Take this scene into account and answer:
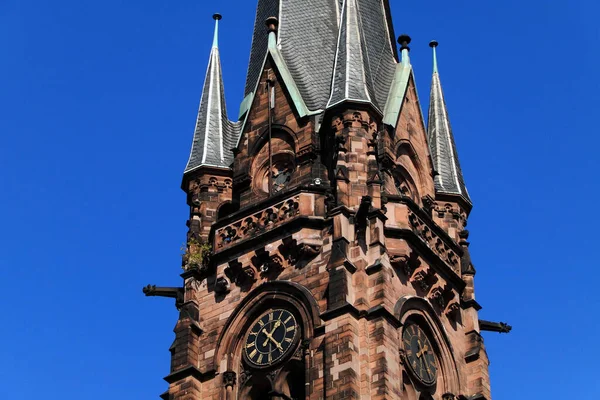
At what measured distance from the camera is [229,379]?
3000 cm

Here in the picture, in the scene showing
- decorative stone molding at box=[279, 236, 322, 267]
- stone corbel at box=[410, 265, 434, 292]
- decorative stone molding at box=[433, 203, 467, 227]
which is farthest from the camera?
decorative stone molding at box=[433, 203, 467, 227]

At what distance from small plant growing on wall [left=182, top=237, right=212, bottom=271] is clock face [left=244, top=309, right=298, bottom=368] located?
1.92m

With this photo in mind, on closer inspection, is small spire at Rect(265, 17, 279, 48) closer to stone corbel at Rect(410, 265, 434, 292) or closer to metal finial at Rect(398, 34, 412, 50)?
metal finial at Rect(398, 34, 412, 50)

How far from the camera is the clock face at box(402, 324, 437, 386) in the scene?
2995 cm

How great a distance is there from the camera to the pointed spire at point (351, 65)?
1282 inches

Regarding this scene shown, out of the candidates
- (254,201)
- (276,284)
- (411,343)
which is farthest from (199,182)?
(411,343)

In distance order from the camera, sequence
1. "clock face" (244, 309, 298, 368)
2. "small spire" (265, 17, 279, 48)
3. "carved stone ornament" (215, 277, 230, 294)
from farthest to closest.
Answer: "small spire" (265, 17, 279, 48)
"carved stone ornament" (215, 277, 230, 294)
"clock face" (244, 309, 298, 368)

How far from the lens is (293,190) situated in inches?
1238

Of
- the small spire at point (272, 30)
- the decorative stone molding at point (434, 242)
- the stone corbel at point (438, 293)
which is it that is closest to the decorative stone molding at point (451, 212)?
the decorative stone molding at point (434, 242)

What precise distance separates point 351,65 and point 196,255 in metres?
4.84

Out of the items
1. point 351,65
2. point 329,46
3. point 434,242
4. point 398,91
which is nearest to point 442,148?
point 398,91

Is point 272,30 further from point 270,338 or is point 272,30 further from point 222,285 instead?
point 270,338

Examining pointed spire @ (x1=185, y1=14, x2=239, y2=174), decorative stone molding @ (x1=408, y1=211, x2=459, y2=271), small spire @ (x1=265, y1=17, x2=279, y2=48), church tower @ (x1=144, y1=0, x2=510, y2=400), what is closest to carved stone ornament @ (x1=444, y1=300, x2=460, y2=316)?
church tower @ (x1=144, y1=0, x2=510, y2=400)

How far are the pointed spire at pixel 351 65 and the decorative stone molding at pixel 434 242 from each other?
2574 mm
